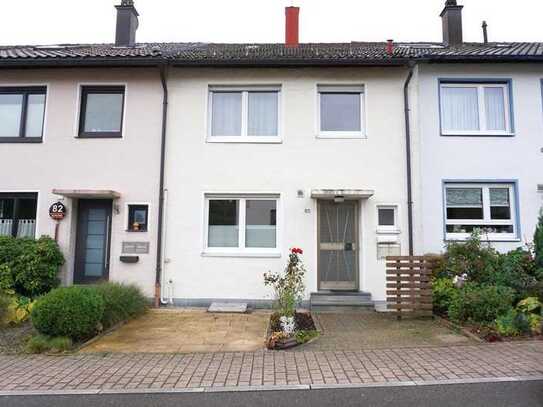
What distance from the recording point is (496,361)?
5.48 meters

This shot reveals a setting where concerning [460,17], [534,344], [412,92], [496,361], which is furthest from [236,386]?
[460,17]

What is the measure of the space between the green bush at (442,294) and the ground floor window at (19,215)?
9700mm

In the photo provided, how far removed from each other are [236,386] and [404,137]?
7521 millimetres

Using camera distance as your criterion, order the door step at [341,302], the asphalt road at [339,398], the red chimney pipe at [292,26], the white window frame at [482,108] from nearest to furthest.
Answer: the asphalt road at [339,398] < the door step at [341,302] < the white window frame at [482,108] < the red chimney pipe at [292,26]

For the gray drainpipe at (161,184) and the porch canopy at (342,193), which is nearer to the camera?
the porch canopy at (342,193)

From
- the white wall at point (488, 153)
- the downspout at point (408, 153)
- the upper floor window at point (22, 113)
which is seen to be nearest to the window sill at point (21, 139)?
the upper floor window at point (22, 113)

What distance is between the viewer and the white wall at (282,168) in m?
9.70

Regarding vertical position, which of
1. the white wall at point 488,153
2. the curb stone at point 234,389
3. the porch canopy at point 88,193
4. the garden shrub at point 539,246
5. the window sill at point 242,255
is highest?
the white wall at point 488,153

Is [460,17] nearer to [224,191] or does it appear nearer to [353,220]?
[353,220]

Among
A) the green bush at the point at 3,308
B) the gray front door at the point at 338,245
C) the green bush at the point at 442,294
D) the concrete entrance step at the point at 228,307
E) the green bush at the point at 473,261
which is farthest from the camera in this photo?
the gray front door at the point at 338,245

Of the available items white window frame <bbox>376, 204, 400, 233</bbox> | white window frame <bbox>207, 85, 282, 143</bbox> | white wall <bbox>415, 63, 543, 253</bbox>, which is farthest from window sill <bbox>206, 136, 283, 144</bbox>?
white wall <bbox>415, 63, 543, 253</bbox>

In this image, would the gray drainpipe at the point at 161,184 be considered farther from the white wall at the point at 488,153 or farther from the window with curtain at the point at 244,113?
the white wall at the point at 488,153

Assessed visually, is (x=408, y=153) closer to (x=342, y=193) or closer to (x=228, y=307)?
(x=342, y=193)

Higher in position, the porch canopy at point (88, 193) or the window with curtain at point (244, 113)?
the window with curtain at point (244, 113)
